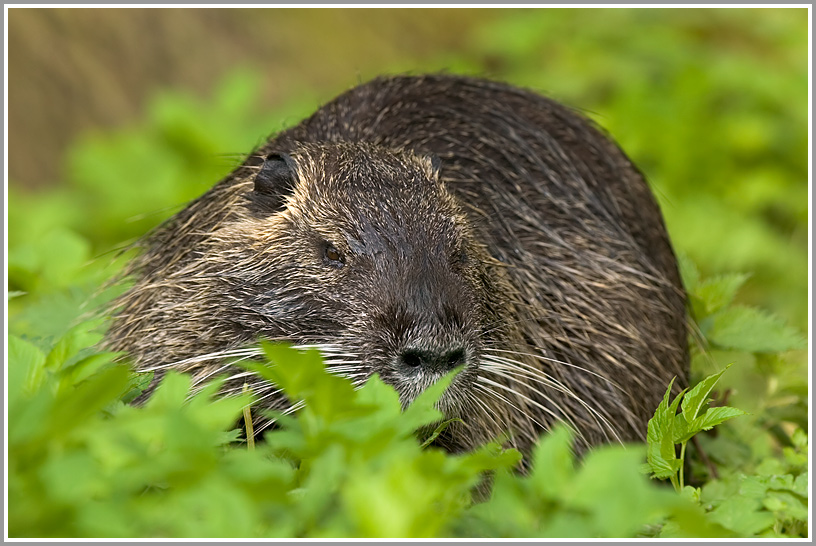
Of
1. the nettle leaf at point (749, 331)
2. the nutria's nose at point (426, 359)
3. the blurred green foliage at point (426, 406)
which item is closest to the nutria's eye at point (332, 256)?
the nutria's nose at point (426, 359)

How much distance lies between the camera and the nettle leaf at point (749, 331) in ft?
11.0

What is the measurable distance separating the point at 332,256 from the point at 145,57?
514 centimetres

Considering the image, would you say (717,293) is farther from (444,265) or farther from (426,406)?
(426,406)

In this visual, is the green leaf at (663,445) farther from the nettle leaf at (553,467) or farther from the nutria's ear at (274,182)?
the nutria's ear at (274,182)

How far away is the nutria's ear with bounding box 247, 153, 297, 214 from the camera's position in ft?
10.3

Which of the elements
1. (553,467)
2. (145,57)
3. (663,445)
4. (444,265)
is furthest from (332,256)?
(145,57)

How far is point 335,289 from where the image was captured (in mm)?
2791

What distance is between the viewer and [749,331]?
3.48 m

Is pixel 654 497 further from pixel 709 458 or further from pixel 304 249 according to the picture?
pixel 709 458

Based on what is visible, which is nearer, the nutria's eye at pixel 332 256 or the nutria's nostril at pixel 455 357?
the nutria's nostril at pixel 455 357

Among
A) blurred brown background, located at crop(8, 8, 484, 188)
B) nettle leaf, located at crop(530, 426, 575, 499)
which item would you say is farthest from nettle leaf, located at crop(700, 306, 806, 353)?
blurred brown background, located at crop(8, 8, 484, 188)

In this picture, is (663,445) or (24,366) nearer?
(24,366)

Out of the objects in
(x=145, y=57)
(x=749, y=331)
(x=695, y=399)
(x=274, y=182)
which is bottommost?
(x=749, y=331)

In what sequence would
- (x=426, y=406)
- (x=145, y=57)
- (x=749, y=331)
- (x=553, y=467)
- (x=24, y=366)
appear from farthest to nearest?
(x=145, y=57) < (x=749, y=331) < (x=24, y=366) < (x=426, y=406) < (x=553, y=467)
